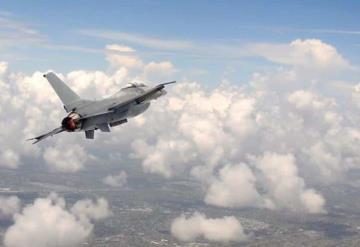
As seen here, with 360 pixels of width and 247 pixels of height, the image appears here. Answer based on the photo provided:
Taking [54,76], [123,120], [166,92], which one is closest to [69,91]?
[54,76]

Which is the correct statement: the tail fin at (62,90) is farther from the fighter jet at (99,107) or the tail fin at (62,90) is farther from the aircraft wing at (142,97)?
the aircraft wing at (142,97)

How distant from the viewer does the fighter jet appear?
1863 inches

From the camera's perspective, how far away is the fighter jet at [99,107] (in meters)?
47.3

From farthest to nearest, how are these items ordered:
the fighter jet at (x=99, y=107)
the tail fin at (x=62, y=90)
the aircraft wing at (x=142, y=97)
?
the tail fin at (x=62, y=90) → the aircraft wing at (x=142, y=97) → the fighter jet at (x=99, y=107)

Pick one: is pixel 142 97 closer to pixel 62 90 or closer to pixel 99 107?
pixel 99 107

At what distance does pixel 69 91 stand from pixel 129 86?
7.83 m

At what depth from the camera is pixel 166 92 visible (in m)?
57.2

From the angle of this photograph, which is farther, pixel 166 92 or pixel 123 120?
pixel 166 92

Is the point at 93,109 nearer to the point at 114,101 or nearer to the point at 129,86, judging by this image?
the point at 114,101

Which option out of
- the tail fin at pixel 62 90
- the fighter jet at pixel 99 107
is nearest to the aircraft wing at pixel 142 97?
the fighter jet at pixel 99 107

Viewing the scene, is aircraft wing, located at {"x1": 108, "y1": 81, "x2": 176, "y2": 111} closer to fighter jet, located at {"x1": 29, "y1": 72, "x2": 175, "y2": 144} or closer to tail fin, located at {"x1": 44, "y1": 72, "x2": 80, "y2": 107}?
fighter jet, located at {"x1": 29, "y1": 72, "x2": 175, "y2": 144}

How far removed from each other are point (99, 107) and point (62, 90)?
20.3 ft

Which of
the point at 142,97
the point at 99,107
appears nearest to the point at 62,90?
the point at 99,107

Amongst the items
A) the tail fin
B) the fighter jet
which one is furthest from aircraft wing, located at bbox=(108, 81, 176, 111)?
the tail fin
